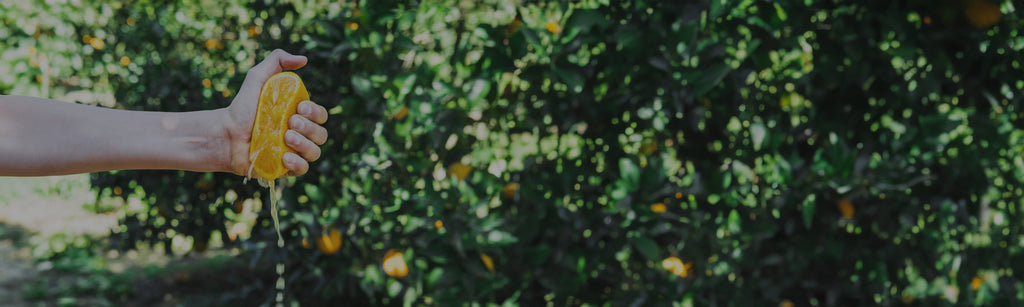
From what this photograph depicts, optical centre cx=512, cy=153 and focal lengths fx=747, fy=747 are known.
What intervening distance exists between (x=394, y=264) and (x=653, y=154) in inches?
27.3

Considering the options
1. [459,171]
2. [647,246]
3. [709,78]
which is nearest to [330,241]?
[459,171]

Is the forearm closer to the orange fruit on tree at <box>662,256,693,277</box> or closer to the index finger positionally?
the index finger

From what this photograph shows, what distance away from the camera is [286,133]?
1.23m

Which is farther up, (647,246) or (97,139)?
(97,139)

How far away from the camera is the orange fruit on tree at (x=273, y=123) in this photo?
1.24m

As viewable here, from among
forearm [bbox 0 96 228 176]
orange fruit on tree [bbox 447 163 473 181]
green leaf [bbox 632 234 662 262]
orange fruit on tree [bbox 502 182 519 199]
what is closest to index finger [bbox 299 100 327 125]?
forearm [bbox 0 96 228 176]

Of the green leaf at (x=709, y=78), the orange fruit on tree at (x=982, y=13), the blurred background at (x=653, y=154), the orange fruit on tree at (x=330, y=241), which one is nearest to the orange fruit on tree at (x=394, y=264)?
the blurred background at (x=653, y=154)

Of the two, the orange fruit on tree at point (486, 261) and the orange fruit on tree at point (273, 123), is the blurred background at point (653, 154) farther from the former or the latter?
the orange fruit on tree at point (273, 123)

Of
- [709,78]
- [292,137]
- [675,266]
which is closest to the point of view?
[292,137]

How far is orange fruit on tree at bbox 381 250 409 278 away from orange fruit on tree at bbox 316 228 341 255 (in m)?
0.14

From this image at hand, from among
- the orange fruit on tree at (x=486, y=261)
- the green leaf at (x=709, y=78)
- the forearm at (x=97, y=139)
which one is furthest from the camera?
the orange fruit on tree at (x=486, y=261)

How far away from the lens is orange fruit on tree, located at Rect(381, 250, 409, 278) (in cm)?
180

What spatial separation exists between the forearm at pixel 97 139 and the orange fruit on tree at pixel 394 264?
56cm

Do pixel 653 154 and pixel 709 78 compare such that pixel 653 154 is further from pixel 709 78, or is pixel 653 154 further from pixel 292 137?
pixel 292 137
